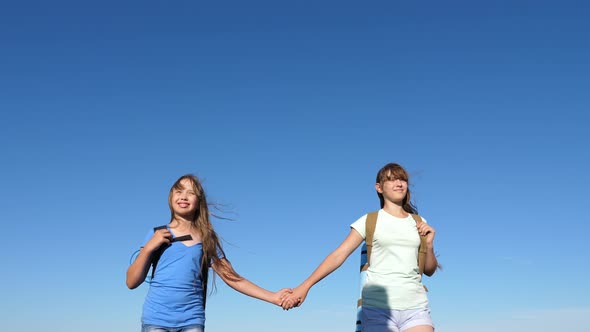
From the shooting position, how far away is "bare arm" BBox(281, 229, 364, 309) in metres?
Answer: 9.80

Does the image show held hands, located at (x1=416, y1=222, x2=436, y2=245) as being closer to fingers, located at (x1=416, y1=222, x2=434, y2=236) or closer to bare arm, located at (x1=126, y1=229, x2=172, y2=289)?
fingers, located at (x1=416, y1=222, x2=434, y2=236)

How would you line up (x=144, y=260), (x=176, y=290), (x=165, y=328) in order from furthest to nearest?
(x=144, y=260)
(x=176, y=290)
(x=165, y=328)

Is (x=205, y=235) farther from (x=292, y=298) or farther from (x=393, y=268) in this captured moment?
(x=393, y=268)

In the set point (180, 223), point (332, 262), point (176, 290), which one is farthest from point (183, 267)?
point (332, 262)

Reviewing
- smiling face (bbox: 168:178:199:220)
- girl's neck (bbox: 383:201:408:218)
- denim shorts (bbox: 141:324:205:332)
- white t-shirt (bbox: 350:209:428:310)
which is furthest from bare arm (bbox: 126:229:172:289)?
girl's neck (bbox: 383:201:408:218)

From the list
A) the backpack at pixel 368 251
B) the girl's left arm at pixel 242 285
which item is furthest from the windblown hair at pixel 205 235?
the backpack at pixel 368 251

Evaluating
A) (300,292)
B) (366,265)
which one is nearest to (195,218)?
(300,292)

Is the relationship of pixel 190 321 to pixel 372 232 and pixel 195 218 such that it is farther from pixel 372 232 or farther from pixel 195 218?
pixel 372 232

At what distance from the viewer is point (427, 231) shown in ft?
32.3

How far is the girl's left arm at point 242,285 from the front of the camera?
32.1 ft

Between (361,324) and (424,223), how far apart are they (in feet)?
5.70

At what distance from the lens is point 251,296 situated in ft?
32.4

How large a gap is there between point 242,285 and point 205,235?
91 centimetres

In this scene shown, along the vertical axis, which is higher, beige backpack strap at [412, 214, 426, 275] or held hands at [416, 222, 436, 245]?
held hands at [416, 222, 436, 245]
